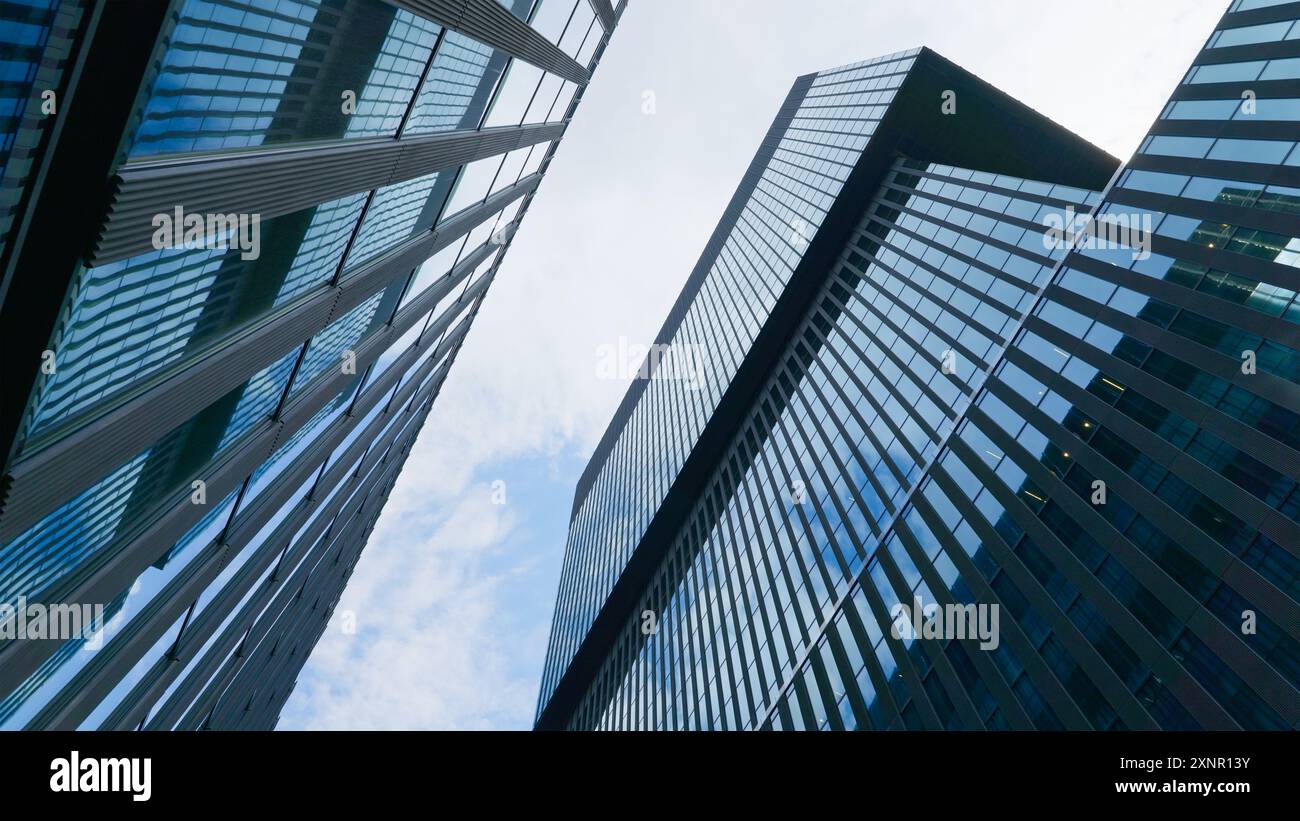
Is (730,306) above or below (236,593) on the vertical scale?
above

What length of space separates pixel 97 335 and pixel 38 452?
1696 mm

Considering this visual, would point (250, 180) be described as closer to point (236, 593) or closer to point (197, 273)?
point (197, 273)

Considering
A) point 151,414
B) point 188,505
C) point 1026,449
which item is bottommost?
point 188,505

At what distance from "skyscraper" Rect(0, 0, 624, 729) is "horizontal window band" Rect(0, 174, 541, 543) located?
1.9 inches

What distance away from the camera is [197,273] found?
1102 cm

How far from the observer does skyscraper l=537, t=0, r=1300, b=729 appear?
64.7 ft

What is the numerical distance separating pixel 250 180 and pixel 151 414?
406cm

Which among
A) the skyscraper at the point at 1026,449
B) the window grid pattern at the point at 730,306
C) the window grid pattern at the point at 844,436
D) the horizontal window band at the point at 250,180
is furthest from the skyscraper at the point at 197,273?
the window grid pattern at the point at 730,306

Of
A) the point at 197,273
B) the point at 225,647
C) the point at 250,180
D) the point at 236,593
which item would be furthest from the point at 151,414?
the point at 225,647

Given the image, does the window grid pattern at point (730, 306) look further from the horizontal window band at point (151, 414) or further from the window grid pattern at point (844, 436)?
the horizontal window band at point (151, 414)

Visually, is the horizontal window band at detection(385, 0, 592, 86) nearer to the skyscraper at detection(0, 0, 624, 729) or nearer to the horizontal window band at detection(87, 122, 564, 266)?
the skyscraper at detection(0, 0, 624, 729)

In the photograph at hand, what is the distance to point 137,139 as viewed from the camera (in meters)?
7.88

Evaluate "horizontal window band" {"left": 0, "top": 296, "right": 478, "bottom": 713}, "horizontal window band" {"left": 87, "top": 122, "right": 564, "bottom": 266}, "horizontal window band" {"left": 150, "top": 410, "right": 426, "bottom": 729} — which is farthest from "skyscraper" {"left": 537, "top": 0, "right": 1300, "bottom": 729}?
"horizontal window band" {"left": 150, "top": 410, "right": 426, "bottom": 729}
